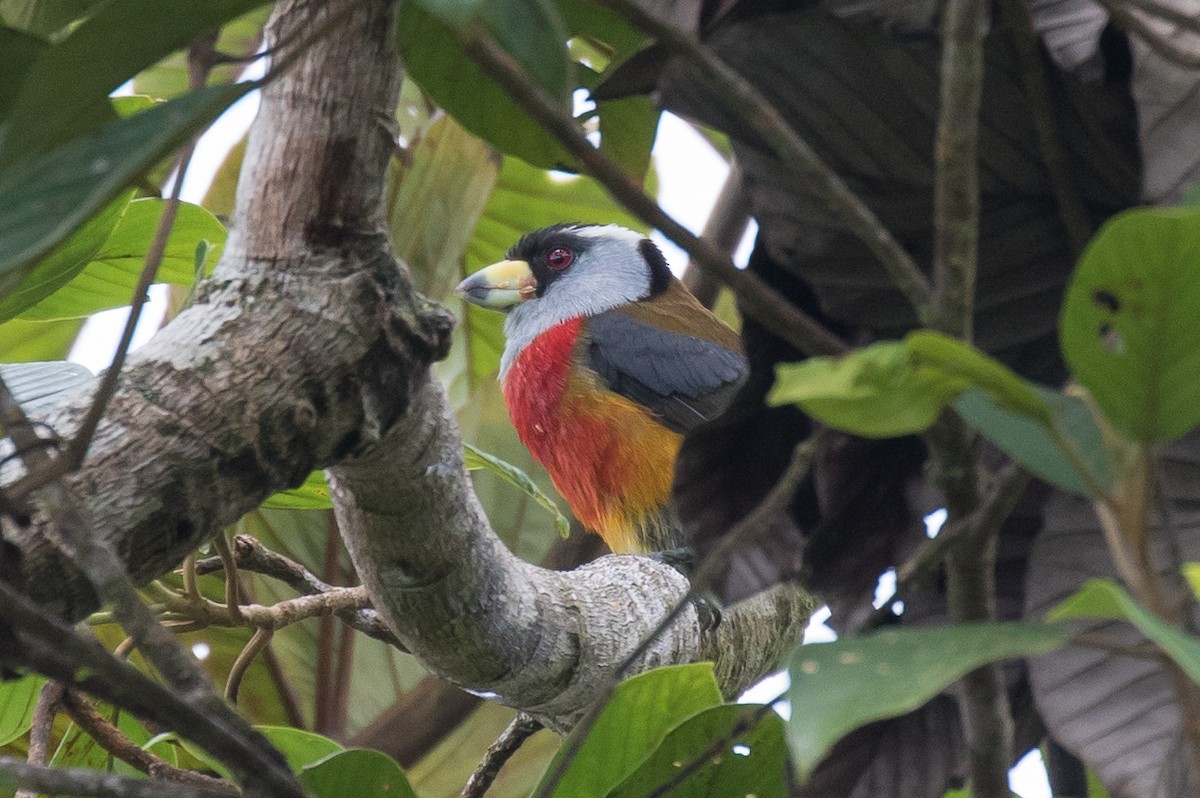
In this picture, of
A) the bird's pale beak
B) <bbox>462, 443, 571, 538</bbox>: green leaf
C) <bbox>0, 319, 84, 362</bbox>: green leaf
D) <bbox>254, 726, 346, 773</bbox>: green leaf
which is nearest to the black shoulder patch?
the bird's pale beak

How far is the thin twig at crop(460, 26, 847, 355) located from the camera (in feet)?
1.71

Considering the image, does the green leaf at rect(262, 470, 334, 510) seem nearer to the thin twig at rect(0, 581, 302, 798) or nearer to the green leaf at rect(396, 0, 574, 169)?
the green leaf at rect(396, 0, 574, 169)

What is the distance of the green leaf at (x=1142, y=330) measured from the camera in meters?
0.51

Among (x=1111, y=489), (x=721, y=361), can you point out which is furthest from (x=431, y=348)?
(x=721, y=361)

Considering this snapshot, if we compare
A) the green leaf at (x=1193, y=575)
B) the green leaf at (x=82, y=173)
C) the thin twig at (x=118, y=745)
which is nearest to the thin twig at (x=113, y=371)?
the green leaf at (x=82, y=173)

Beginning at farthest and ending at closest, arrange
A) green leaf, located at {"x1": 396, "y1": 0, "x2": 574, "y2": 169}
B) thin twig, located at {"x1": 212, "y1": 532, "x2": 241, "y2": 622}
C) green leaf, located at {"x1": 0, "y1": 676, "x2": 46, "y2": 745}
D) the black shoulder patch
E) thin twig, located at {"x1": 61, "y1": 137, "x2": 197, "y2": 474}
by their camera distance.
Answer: the black shoulder patch, green leaf, located at {"x1": 0, "y1": 676, "x2": 46, "y2": 745}, thin twig, located at {"x1": 212, "y1": 532, "x2": 241, "y2": 622}, green leaf, located at {"x1": 396, "y1": 0, "x2": 574, "y2": 169}, thin twig, located at {"x1": 61, "y1": 137, "x2": 197, "y2": 474}

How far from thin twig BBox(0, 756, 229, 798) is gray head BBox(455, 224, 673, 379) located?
2.69m

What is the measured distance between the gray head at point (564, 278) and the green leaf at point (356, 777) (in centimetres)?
226

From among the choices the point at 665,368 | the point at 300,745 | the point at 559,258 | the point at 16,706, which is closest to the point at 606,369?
the point at 665,368

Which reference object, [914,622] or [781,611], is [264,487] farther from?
[781,611]

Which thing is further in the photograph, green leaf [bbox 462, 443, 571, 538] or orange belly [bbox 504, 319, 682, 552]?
orange belly [bbox 504, 319, 682, 552]

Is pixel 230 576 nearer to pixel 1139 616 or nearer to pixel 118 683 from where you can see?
pixel 118 683

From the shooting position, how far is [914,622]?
78 centimetres

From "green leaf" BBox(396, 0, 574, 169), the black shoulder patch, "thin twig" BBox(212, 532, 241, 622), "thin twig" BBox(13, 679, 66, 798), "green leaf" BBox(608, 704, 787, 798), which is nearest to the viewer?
"green leaf" BBox(396, 0, 574, 169)
